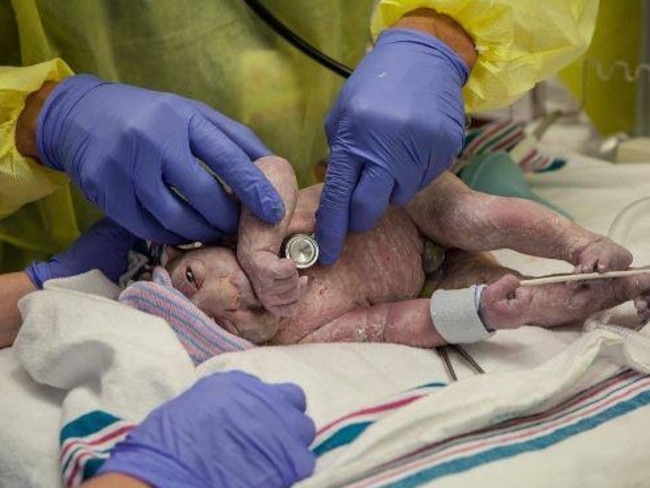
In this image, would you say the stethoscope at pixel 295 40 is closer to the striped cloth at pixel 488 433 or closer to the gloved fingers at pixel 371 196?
the gloved fingers at pixel 371 196

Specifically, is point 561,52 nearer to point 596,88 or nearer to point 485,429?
point 485,429

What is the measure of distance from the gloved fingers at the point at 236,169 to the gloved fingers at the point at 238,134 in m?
0.02

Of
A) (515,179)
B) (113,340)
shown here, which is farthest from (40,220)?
(515,179)

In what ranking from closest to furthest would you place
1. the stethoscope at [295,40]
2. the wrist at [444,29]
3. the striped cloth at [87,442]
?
the striped cloth at [87,442]
the wrist at [444,29]
the stethoscope at [295,40]

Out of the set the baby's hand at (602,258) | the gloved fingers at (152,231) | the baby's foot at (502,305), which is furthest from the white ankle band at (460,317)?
the gloved fingers at (152,231)

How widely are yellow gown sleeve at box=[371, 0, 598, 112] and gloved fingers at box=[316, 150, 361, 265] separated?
0.34m

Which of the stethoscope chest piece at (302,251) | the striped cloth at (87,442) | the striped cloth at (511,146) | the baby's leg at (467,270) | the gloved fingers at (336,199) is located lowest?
the striped cloth at (511,146)

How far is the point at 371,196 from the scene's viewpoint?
1.26 m

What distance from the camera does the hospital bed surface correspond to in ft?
3.04

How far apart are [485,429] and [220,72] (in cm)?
89

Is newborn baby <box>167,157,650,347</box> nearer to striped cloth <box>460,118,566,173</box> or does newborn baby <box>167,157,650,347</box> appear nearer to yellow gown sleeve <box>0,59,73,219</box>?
yellow gown sleeve <box>0,59,73,219</box>

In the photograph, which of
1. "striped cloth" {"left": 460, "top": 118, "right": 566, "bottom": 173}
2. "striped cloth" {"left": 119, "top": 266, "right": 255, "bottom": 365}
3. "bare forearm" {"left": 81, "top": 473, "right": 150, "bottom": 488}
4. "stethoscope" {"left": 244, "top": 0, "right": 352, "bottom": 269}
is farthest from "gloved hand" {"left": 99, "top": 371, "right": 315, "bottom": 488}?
"striped cloth" {"left": 460, "top": 118, "right": 566, "bottom": 173}

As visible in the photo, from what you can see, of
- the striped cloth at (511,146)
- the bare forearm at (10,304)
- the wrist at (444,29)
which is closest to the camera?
the bare forearm at (10,304)

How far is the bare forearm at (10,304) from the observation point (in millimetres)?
1309
